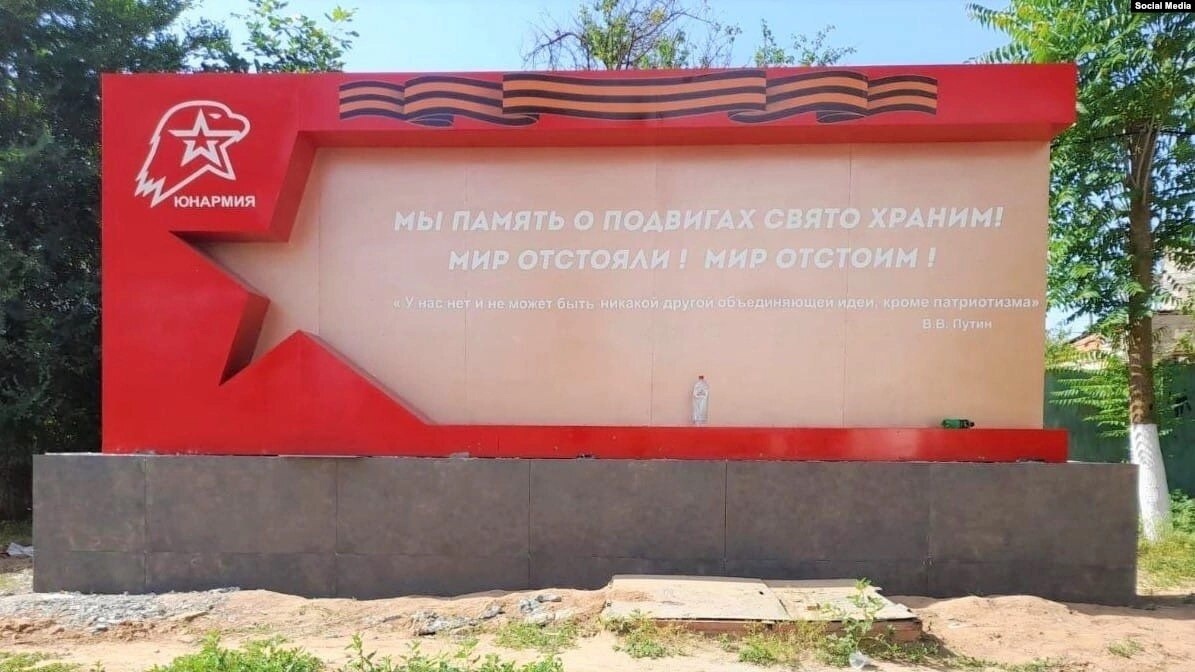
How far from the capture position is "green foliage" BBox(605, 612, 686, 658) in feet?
15.8

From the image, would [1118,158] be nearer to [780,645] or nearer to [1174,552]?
[1174,552]

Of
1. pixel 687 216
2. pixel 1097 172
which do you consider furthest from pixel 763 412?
pixel 1097 172

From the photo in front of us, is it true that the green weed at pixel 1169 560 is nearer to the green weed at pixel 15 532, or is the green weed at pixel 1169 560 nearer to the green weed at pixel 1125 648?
the green weed at pixel 1125 648

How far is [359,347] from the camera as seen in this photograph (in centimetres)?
686

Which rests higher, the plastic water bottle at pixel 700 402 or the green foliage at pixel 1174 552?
the plastic water bottle at pixel 700 402

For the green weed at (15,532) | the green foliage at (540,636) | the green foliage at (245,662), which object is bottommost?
the green weed at (15,532)

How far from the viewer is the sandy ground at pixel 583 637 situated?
4.84 m

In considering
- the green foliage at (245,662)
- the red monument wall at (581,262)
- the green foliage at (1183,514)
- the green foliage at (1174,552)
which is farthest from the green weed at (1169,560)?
the green foliage at (245,662)

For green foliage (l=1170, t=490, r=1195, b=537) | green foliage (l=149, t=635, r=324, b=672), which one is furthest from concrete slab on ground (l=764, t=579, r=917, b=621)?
green foliage (l=1170, t=490, r=1195, b=537)

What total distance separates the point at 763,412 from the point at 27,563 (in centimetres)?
795

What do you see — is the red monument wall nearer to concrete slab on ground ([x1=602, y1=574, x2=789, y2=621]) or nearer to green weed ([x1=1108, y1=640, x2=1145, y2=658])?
Answer: concrete slab on ground ([x1=602, y1=574, x2=789, y2=621])

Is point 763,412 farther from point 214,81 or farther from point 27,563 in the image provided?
point 27,563

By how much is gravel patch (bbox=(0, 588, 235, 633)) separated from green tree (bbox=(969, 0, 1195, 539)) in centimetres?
962

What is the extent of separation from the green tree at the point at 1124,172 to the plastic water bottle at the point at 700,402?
16.0 ft
